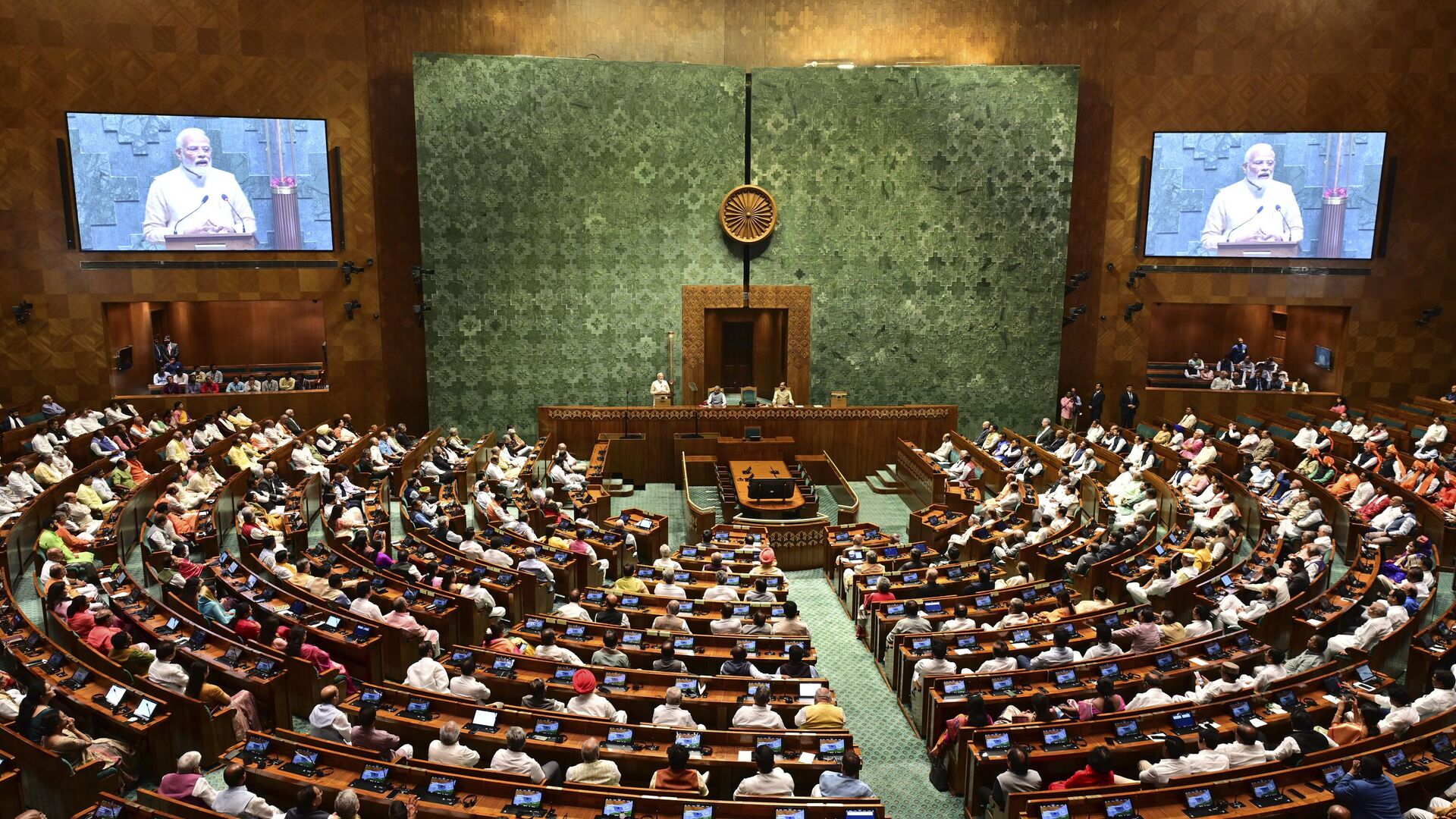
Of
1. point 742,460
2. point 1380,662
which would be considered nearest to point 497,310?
point 742,460

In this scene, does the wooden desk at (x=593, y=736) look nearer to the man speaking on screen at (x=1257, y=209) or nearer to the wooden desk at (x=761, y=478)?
the wooden desk at (x=761, y=478)

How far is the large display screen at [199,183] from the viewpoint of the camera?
20.5 meters

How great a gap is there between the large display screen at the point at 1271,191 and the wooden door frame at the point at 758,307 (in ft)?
28.7

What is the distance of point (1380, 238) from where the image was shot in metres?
22.4

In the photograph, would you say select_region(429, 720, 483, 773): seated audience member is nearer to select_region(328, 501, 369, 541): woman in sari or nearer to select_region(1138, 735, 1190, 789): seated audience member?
select_region(1138, 735, 1190, 789): seated audience member

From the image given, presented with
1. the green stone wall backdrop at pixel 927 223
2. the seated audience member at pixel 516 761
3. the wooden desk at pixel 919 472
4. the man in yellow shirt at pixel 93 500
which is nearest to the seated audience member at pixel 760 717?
the seated audience member at pixel 516 761

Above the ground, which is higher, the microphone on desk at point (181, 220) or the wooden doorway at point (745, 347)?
the microphone on desk at point (181, 220)

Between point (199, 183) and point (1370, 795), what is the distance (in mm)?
22867

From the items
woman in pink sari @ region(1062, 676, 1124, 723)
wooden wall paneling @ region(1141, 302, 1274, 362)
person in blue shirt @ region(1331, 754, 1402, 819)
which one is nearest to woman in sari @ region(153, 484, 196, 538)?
woman in pink sari @ region(1062, 676, 1124, 723)

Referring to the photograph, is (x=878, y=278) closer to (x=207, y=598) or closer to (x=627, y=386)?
(x=627, y=386)

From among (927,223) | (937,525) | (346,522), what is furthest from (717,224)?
(346,522)

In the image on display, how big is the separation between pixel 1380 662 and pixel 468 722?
9166 millimetres

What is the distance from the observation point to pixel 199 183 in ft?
68.4

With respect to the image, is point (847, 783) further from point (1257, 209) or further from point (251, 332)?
point (251, 332)
